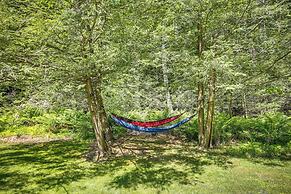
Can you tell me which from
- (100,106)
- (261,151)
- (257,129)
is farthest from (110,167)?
(257,129)

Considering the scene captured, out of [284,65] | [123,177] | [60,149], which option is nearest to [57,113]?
[60,149]

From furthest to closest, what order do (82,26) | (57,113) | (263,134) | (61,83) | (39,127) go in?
1. (57,113)
2. (39,127)
3. (263,134)
4. (61,83)
5. (82,26)

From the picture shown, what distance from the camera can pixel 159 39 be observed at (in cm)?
532

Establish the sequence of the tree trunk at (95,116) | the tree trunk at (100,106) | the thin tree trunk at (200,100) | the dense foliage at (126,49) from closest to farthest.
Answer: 1. the dense foliage at (126,49)
2. the tree trunk at (95,116)
3. the tree trunk at (100,106)
4. the thin tree trunk at (200,100)

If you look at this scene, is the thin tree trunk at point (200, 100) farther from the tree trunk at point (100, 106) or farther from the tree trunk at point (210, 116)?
the tree trunk at point (100, 106)

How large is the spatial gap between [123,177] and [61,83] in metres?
2.19

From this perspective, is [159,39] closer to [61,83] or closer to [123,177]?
[61,83]

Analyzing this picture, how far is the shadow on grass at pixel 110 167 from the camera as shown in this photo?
→ 4385mm

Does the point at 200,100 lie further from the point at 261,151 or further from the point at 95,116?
the point at 95,116

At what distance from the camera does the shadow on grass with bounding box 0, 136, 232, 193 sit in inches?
173

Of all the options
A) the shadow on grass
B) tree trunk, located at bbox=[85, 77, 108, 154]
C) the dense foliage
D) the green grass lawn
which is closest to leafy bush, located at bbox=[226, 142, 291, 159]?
the green grass lawn

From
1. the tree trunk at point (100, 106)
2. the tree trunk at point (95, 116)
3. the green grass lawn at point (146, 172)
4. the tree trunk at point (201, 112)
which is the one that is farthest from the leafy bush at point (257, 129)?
the tree trunk at point (95, 116)

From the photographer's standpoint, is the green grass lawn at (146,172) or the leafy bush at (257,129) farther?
the leafy bush at (257,129)

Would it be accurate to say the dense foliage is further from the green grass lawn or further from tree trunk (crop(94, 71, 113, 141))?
the green grass lawn
